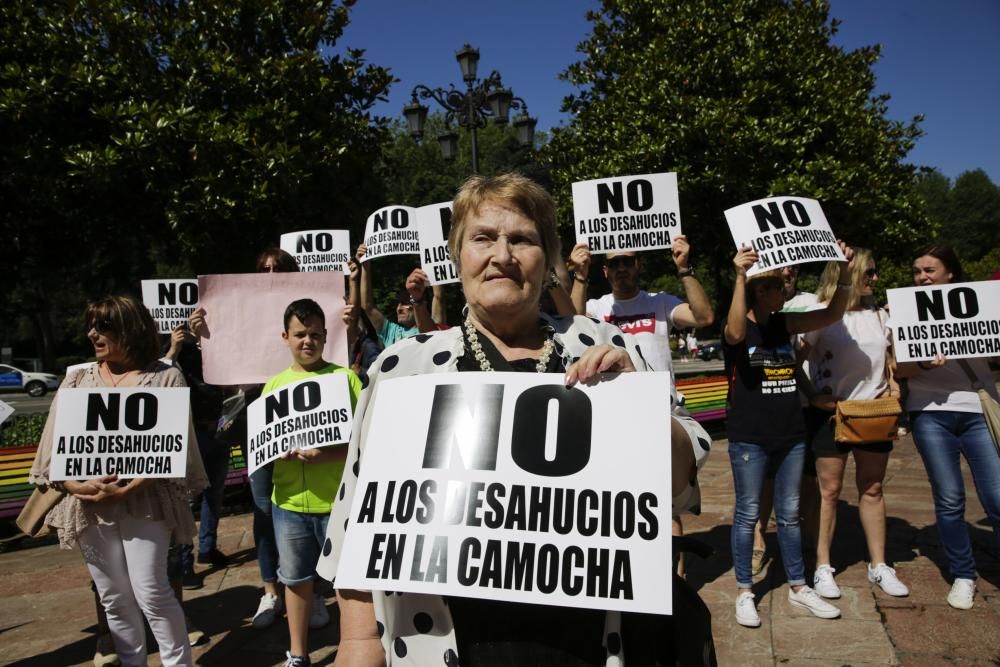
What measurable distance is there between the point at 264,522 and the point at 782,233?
12.7 ft

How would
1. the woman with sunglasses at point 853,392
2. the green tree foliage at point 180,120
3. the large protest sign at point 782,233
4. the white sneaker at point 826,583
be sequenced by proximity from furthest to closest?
the green tree foliage at point 180,120 < the woman with sunglasses at point 853,392 < the white sneaker at point 826,583 < the large protest sign at point 782,233

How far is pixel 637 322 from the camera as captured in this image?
4445mm

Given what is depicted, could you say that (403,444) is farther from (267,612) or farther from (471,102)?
(471,102)

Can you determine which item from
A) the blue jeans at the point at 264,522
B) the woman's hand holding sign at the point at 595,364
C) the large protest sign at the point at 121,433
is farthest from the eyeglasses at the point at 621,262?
the woman's hand holding sign at the point at 595,364

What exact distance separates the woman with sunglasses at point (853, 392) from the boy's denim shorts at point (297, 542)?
3343 millimetres

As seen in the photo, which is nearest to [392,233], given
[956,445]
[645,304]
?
[645,304]

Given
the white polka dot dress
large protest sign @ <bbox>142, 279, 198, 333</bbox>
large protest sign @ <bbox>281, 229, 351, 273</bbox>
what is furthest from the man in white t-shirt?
large protest sign @ <bbox>142, 279, 198, 333</bbox>

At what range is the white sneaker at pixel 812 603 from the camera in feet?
13.9

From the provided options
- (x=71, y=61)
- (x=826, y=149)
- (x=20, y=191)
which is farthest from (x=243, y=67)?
(x=826, y=149)

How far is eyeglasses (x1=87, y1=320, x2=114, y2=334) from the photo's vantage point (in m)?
3.62

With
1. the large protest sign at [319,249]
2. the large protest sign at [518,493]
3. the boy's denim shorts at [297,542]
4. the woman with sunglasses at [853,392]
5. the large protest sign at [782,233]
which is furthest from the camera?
the large protest sign at [319,249]

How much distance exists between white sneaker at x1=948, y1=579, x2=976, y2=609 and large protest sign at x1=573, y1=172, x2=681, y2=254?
2879 mm

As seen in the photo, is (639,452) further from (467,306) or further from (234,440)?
(234,440)

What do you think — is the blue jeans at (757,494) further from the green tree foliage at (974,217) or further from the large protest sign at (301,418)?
the green tree foliage at (974,217)
